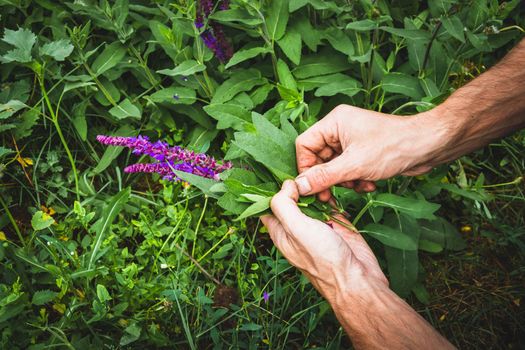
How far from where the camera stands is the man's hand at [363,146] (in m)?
1.69

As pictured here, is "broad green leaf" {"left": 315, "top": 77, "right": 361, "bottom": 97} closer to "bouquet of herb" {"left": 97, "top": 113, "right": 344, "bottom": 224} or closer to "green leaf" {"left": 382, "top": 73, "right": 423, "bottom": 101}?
"green leaf" {"left": 382, "top": 73, "right": 423, "bottom": 101}

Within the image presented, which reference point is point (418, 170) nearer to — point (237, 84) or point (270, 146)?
point (270, 146)

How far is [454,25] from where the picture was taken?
1952mm

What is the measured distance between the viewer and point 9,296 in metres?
1.84

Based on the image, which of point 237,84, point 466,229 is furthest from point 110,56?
point 466,229

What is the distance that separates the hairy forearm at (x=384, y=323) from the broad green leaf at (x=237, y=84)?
1.32m

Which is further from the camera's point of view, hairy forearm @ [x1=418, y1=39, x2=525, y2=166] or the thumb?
hairy forearm @ [x1=418, y1=39, x2=525, y2=166]

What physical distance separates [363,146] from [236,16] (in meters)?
1.01

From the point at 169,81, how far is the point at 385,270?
196 centimetres

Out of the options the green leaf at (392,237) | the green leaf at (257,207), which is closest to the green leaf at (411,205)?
the green leaf at (392,237)

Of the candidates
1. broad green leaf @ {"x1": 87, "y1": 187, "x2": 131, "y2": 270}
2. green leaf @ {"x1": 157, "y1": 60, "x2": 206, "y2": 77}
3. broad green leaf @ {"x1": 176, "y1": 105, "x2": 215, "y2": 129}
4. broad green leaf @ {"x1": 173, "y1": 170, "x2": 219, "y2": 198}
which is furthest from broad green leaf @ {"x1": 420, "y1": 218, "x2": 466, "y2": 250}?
broad green leaf @ {"x1": 87, "y1": 187, "x2": 131, "y2": 270}

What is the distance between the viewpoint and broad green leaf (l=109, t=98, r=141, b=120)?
2464 millimetres

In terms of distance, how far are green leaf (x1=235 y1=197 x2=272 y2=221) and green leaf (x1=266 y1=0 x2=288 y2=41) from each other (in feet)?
3.53

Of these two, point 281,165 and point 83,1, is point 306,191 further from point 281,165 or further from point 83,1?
point 83,1
